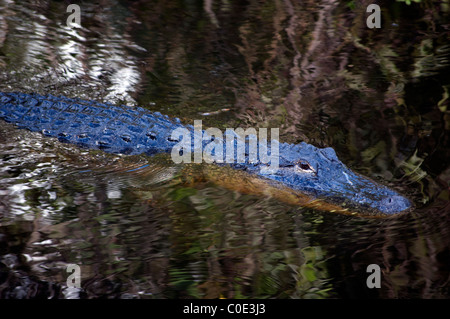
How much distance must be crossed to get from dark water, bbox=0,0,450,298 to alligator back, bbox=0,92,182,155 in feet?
0.30

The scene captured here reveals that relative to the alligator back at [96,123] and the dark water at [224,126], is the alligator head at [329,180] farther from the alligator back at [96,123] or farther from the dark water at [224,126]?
the alligator back at [96,123]

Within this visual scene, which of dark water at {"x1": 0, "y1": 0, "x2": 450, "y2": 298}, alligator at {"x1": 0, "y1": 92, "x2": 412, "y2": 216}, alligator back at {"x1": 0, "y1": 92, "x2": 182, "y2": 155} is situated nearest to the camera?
dark water at {"x1": 0, "y1": 0, "x2": 450, "y2": 298}

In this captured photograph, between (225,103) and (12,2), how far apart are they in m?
3.12

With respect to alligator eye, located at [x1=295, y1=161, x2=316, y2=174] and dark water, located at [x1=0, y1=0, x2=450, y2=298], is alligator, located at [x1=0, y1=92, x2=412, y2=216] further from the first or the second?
dark water, located at [x1=0, y1=0, x2=450, y2=298]

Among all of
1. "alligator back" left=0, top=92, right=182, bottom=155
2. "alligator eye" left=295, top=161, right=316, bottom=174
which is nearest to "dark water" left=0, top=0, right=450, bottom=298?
"alligator back" left=0, top=92, right=182, bottom=155

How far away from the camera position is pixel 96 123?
3.40 meters

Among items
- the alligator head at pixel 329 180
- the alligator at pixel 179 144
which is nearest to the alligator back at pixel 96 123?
the alligator at pixel 179 144

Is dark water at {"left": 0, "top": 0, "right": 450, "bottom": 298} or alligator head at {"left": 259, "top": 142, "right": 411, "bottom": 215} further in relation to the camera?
alligator head at {"left": 259, "top": 142, "right": 411, "bottom": 215}

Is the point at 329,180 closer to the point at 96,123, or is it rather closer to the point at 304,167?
the point at 304,167

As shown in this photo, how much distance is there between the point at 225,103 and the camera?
3.93 meters

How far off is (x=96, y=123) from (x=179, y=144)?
0.70 meters

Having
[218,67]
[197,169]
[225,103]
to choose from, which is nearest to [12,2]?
[218,67]

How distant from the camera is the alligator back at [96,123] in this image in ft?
11.0

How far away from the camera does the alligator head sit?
2.80 meters
